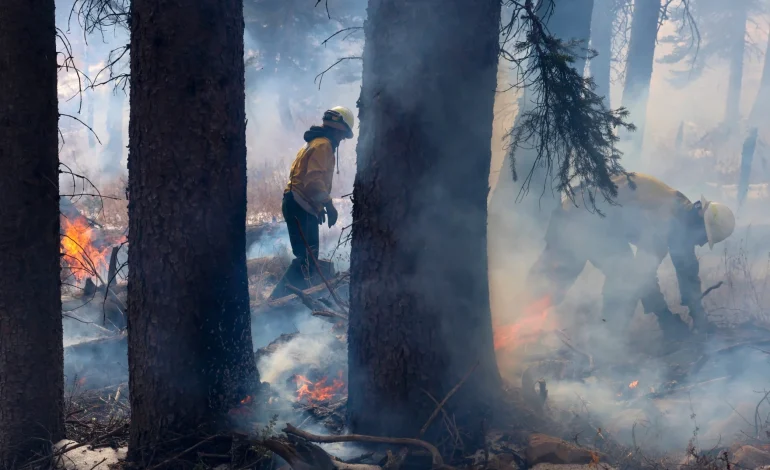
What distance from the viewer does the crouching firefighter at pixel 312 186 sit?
306 inches

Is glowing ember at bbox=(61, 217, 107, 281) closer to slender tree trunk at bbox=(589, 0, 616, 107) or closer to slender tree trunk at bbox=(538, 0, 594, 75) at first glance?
slender tree trunk at bbox=(538, 0, 594, 75)

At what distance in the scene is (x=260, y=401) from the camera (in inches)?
165

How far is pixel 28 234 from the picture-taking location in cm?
370

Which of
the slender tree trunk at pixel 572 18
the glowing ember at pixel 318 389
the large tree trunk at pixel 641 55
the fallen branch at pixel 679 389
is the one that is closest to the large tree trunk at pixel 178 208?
the glowing ember at pixel 318 389

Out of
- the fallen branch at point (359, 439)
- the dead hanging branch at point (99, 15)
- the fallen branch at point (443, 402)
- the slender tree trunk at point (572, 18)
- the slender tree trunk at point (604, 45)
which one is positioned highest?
the slender tree trunk at point (604, 45)

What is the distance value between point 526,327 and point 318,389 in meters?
2.94

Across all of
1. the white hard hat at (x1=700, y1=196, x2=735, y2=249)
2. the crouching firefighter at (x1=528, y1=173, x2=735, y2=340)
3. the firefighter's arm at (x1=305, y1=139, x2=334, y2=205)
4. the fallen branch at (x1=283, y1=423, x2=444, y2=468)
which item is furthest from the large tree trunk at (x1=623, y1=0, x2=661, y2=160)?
the fallen branch at (x1=283, y1=423, x2=444, y2=468)

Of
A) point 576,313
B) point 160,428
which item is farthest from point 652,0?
point 160,428

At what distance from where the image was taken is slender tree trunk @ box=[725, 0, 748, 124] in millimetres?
29281

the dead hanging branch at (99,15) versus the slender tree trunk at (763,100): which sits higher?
the slender tree trunk at (763,100)

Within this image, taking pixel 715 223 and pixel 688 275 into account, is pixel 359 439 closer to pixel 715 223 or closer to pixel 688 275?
pixel 688 275

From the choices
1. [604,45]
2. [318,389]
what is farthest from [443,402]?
[604,45]

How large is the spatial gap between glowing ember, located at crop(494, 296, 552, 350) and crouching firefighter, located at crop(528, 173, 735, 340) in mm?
206

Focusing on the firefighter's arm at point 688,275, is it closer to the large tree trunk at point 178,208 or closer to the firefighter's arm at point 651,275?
the firefighter's arm at point 651,275
